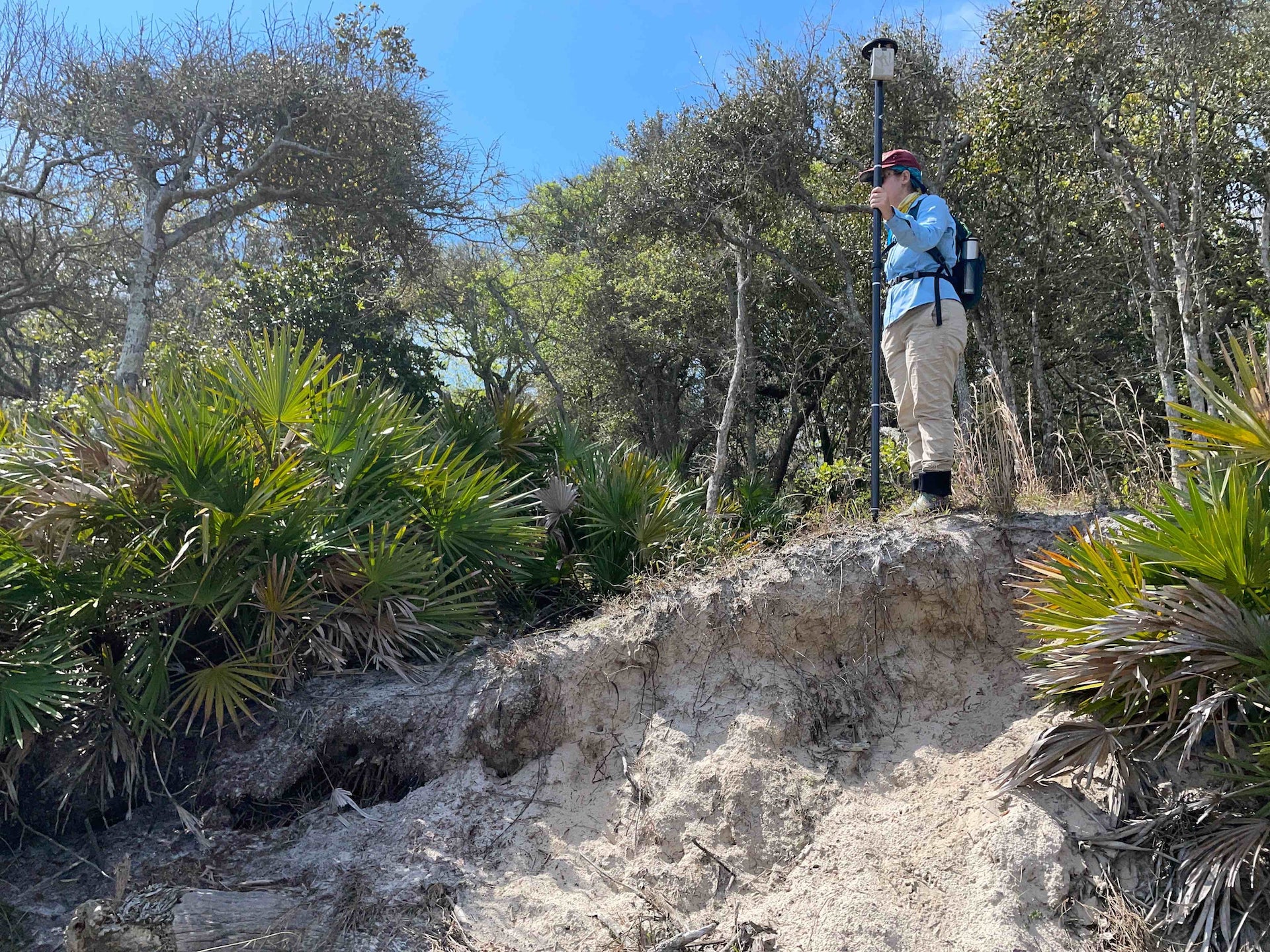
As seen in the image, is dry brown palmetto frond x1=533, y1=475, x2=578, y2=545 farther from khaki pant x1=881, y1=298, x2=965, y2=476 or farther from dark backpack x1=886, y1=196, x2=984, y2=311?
dark backpack x1=886, y1=196, x2=984, y2=311

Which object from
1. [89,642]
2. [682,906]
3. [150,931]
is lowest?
[682,906]

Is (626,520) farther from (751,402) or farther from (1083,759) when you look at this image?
(751,402)

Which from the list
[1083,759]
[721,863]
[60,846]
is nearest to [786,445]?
[721,863]

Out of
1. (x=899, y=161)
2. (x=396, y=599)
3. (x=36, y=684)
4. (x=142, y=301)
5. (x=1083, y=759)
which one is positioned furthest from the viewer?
(x=142, y=301)

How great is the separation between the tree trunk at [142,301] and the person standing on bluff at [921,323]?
7.83 m

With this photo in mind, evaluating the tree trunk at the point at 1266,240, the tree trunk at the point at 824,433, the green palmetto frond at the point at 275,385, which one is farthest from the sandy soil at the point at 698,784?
the tree trunk at the point at 824,433

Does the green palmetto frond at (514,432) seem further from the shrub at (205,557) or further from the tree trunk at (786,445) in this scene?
the tree trunk at (786,445)

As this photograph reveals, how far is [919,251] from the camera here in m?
4.73

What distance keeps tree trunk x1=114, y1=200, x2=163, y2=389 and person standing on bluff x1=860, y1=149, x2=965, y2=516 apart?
7.83m

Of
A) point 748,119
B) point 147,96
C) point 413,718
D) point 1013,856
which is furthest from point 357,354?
point 1013,856

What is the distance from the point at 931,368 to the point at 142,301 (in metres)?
8.65

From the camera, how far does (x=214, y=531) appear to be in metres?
4.27

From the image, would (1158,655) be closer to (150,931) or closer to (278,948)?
(278,948)

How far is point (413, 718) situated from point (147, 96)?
855 cm
